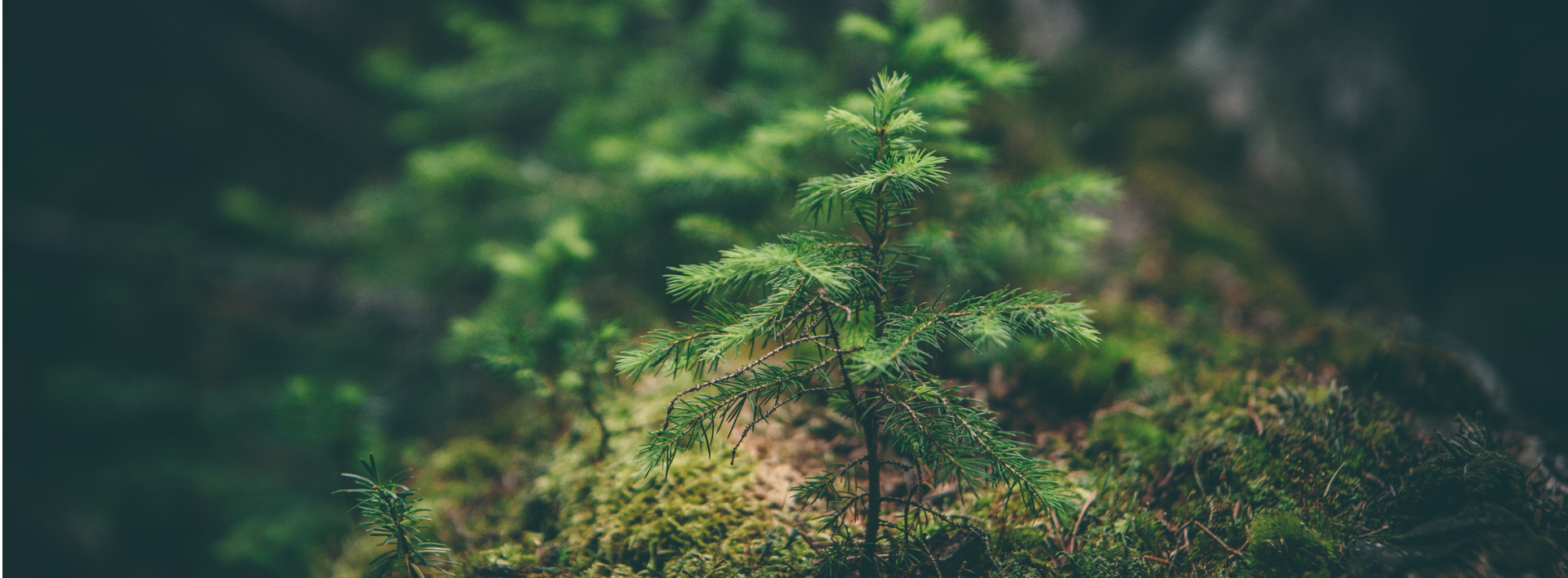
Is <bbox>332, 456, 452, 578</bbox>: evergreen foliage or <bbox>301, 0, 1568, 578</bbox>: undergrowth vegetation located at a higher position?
<bbox>301, 0, 1568, 578</bbox>: undergrowth vegetation

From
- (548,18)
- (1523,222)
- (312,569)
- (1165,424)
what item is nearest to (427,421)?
(312,569)

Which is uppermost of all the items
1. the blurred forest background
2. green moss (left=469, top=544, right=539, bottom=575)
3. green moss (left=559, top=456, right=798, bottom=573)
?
the blurred forest background

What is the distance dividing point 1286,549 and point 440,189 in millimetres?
4246

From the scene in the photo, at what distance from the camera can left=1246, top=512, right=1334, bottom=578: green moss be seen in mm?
1572

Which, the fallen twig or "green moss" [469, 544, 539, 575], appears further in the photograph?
"green moss" [469, 544, 539, 575]

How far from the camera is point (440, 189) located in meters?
3.51

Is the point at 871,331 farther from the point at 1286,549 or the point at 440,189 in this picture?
the point at 440,189

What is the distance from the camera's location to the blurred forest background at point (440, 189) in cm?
309

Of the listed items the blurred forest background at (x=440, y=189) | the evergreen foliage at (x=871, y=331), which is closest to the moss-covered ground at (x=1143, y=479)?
the evergreen foliage at (x=871, y=331)

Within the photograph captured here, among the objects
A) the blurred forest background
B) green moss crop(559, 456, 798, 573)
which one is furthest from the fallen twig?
the blurred forest background

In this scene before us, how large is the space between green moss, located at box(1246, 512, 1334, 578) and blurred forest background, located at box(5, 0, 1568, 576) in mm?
1860

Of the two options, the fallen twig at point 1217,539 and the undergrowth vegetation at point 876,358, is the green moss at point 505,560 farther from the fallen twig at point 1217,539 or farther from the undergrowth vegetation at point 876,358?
the fallen twig at point 1217,539

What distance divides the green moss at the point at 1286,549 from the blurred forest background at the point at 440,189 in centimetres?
186

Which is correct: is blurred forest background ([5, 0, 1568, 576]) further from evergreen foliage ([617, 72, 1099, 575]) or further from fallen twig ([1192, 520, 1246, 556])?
fallen twig ([1192, 520, 1246, 556])
